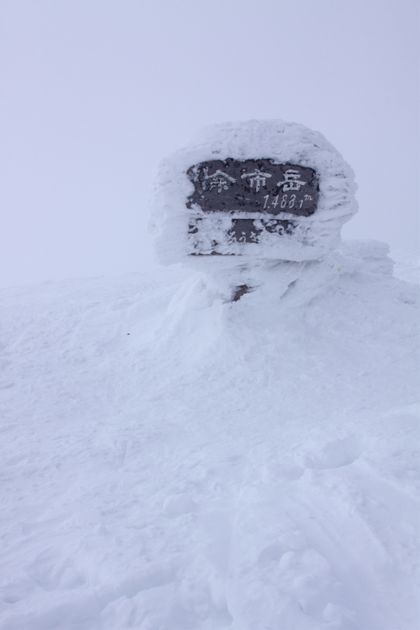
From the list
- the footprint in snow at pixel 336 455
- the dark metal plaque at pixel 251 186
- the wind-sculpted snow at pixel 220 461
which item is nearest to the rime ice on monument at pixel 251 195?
the dark metal plaque at pixel 251 186

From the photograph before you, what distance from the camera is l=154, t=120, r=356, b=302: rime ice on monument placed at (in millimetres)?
6621

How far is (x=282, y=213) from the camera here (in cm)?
693

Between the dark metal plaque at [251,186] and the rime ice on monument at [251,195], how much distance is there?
15 mm

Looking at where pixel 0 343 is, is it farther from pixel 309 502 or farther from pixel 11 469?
pixel 309 502

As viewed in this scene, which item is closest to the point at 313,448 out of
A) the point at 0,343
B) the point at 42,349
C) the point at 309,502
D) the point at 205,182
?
the point at 309,502

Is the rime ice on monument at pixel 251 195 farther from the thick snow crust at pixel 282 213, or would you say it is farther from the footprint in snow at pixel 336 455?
the footprint in snow at pixel 336 455

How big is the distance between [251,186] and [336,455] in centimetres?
441

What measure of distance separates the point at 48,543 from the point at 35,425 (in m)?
2.51

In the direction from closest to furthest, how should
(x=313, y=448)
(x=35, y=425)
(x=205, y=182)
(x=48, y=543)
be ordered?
(x=48, y=543)
(x=313, y=448)
(x=35, y=425)
(x=205, y=182)

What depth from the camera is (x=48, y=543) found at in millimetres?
3346

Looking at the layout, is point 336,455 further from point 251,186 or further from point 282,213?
point 251,186

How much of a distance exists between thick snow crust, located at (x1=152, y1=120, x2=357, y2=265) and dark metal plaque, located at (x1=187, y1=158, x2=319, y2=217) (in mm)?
98

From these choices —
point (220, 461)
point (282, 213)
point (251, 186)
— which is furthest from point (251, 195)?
point (220, 461)

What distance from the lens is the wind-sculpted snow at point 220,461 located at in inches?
108
